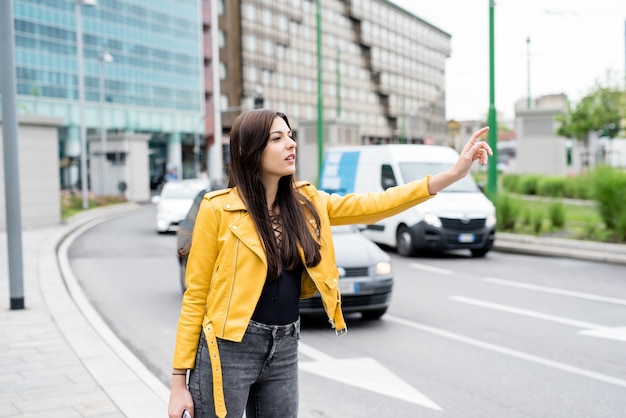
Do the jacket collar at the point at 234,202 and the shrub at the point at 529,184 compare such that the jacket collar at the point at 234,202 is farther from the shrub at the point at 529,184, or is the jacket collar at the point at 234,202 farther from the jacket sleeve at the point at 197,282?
the shrub at the point at 529,184

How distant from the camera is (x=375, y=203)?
9.89ft

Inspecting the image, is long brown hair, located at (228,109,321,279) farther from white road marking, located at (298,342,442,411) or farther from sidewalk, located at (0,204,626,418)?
white road marking, located at (298,342,442,411)

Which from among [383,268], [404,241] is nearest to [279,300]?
[383,268]

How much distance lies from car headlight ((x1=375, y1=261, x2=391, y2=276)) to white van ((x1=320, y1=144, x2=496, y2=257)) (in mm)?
6757

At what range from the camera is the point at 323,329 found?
8.87m

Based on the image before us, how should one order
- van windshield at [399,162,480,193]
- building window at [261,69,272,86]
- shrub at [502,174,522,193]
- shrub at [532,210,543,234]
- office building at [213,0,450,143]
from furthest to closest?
1. building window at [261,69,272,86]
2. office building at [213,0,450,143]
3. shrub at [502,174,522,193]
4. shrub at [532,210,543,234]
5. van windshield at [399,162,480,193]

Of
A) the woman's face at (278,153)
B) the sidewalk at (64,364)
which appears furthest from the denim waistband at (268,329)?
the sidewalk at (64,364)

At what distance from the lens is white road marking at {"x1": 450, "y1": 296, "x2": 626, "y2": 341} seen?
825cm

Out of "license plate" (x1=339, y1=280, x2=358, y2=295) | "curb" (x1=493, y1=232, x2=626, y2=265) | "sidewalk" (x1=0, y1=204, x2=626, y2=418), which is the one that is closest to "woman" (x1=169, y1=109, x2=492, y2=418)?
"sidewalk" (x1=0, y1=204, x2=626, y2=418)

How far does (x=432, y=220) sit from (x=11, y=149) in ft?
28.5

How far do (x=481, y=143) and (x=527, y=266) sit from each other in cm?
1210

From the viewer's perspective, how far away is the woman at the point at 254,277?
276 centimetres

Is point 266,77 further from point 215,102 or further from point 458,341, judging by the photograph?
point 458,341

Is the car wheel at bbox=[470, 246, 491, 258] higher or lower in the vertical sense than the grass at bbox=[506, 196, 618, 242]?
lower
